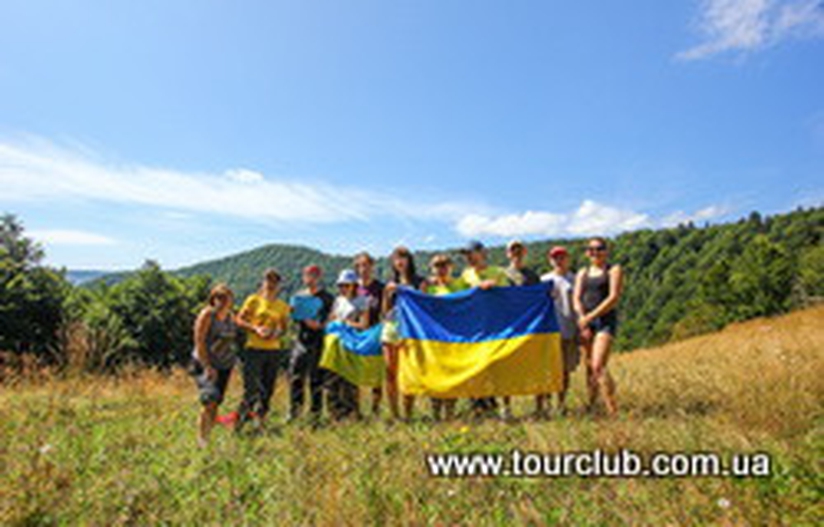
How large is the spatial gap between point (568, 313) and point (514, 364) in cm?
98

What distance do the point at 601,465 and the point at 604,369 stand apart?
1838 mm

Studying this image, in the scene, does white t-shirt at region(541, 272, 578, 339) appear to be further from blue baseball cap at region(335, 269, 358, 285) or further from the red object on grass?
the red object on grass

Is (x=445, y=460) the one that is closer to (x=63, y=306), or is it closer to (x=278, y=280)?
(x=278, y=280)

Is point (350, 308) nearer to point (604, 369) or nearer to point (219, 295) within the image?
point (219, 295)

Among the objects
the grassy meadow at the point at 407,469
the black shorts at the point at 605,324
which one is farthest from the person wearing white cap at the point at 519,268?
the grassy meadow at the point at 407,469

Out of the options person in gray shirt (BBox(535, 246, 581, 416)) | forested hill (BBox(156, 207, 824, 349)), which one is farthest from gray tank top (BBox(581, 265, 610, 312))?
forested hill (BBox(156, 207, 824, 349))

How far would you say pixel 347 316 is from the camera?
5707mm

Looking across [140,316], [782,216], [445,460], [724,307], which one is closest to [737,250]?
[782,216]

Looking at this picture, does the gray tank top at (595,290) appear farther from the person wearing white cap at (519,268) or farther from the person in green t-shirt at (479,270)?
the person in green t-shirt at (479,270)

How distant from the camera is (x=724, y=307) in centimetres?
5922

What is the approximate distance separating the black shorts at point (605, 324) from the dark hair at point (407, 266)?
2125 mm

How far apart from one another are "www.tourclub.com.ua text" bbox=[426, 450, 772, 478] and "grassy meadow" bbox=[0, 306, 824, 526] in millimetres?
98

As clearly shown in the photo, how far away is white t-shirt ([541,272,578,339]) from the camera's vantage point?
5.51 m

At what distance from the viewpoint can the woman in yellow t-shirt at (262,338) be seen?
5.37 m
